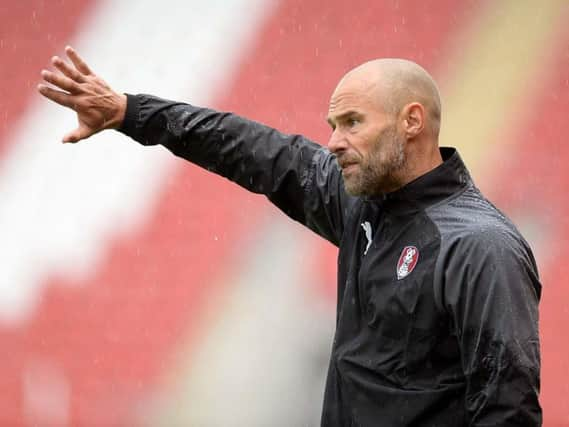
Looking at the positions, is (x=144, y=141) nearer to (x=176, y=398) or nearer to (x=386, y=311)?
(x=386, y=311)

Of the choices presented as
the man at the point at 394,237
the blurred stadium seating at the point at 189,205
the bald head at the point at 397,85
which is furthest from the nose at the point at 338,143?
the blurred stadium seating at the point at 189,205

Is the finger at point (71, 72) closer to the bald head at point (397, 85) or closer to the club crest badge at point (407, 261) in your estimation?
the bald head at point (397, 85)

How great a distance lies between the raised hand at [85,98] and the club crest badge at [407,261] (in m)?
0.82

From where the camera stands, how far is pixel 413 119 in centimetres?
236

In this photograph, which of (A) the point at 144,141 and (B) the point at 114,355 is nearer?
(A) the point at 144,141

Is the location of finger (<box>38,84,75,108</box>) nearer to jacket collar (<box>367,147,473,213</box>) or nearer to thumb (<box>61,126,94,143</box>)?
thumb (<box>61,126,94,143</box>)

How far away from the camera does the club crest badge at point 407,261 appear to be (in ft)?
7.30

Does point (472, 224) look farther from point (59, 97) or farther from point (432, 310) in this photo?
point (59, 97)

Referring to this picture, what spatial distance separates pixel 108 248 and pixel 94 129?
1711 millimetres

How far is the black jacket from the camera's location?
2.05 meters

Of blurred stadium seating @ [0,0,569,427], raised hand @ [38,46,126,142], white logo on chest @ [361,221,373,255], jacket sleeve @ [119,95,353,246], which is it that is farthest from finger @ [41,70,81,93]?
blurred stadium seating @ [0,0,569,427]

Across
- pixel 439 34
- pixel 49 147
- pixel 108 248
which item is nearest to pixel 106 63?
pixel 49 147

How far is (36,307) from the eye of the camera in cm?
433

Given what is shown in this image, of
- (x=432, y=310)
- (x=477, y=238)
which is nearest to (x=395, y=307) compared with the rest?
(x=432, y=310)
